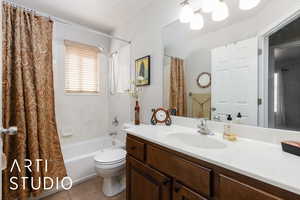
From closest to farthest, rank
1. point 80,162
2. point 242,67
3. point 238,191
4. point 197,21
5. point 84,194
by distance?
point 238,191, point 242,67, point 197,21, point 84,194, point 80,162

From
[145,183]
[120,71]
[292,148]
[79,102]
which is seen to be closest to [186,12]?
[292,148]

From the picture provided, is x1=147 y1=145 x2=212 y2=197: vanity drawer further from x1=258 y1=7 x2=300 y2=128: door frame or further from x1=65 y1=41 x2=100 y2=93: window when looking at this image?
x1=65 y1=41 x2=100 y2=93: window

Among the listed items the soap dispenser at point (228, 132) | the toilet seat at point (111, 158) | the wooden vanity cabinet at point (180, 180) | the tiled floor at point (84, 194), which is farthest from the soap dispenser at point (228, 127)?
the tiled floor at point (84, 194)

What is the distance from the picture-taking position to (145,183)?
1047mm

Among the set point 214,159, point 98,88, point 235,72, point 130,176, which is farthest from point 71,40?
point 214,159

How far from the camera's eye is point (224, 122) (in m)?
1.14

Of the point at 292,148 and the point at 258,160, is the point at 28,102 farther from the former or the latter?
the point at 292,148

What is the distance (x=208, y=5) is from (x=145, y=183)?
5.05 feet

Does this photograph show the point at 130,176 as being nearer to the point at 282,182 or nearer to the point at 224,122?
the point at 224,122

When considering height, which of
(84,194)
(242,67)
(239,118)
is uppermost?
(242,67)

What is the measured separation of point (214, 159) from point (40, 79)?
6.30 ft

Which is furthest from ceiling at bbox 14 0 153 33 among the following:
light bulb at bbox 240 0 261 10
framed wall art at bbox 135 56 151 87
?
light bulb at bbox 240 0 261 10

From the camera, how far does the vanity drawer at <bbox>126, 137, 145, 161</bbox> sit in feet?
3.55

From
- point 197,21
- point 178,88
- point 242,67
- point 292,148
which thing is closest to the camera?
point 292,148
